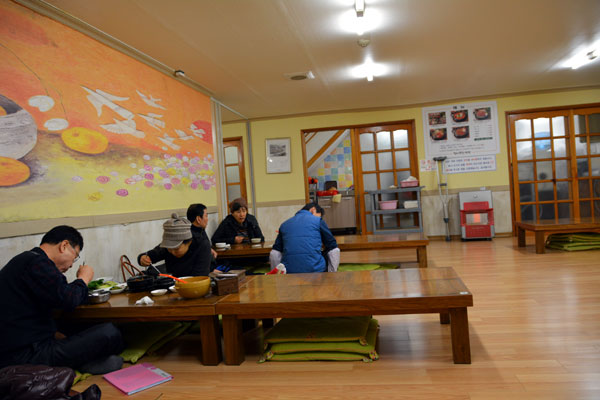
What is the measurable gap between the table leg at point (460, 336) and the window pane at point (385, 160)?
584 cm

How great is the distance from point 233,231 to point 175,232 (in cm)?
222

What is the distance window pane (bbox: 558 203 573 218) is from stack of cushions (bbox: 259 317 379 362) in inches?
245

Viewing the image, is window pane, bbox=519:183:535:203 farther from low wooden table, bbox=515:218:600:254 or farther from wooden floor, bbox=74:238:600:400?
wooden floor, bbox=74:238:600:400

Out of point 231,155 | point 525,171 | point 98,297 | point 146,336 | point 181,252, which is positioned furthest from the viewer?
point 231,155

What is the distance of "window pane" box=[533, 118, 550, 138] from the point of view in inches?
287

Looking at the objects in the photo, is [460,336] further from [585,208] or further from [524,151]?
[585,208]

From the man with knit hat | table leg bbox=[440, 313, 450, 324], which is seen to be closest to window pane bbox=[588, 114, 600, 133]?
table leg bbox=[440, 313, 450, 324]

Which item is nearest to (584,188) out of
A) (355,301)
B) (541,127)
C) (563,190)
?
(563,190)

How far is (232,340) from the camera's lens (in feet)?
7.73

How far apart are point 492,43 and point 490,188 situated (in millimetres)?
3379

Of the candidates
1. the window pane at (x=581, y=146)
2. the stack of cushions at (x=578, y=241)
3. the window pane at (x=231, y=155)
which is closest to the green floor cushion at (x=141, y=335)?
the stack of cushions at (x=578, y=241)

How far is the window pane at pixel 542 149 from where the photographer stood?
24.0 feet

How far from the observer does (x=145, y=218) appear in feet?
13.5

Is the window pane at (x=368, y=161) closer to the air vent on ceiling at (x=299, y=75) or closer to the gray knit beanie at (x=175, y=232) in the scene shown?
the air vent on ceiling at (x=299, y=75)
